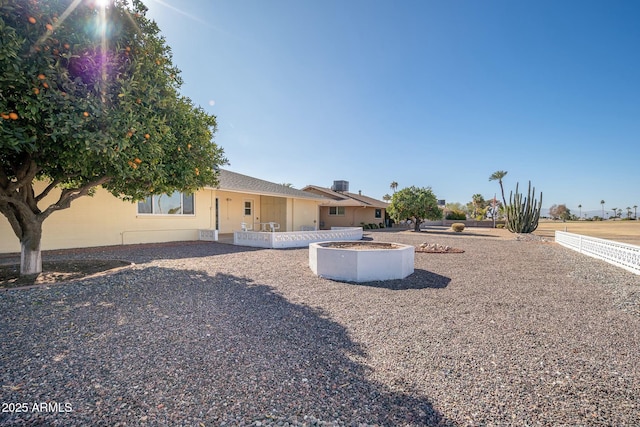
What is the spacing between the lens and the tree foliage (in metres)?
27.0

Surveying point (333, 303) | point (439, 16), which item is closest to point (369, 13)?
point (439, 16)

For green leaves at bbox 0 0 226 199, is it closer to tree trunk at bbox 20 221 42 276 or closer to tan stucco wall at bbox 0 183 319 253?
tree trunk at bbox 20 221 42 276

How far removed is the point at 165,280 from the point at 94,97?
3.89 meters

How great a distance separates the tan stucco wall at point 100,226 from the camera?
404 inches

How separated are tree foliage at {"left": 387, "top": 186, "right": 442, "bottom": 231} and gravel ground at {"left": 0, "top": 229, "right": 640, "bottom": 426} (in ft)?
68.3

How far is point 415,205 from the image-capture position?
26.9 metres

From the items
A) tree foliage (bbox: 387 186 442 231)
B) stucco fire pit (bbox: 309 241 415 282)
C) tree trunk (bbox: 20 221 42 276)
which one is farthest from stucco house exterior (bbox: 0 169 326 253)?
tree foliage (bbox: 387 186 442 231)

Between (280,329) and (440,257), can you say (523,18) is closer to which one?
(440,257)

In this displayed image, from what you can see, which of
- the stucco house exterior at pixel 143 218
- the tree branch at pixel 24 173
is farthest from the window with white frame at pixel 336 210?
the tree branch at pixel 24 173

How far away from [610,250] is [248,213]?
1870cm


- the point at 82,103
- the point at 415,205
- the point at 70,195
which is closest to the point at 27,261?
the point at 70,195

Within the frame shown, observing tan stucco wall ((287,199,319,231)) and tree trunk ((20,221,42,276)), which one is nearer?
tree trunk ((20,221,42,276))

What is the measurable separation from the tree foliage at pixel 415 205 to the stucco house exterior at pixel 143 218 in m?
12.0

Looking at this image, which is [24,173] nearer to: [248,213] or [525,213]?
[248,213]
